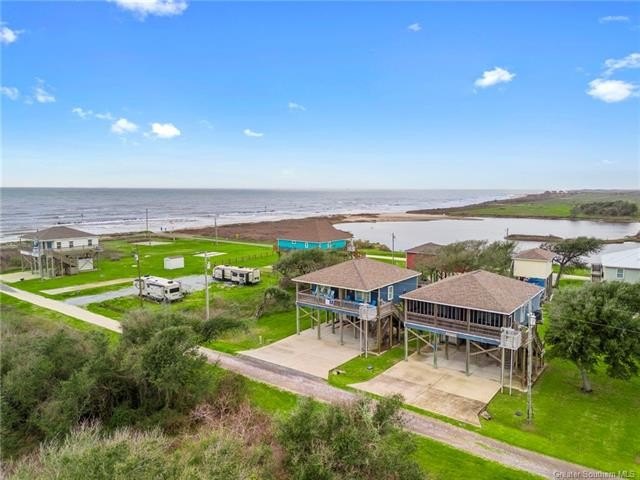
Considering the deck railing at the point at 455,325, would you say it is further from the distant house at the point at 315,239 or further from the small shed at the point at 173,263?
the small shed at the point at 173,263

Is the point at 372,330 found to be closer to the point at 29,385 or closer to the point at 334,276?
the point at 334,276

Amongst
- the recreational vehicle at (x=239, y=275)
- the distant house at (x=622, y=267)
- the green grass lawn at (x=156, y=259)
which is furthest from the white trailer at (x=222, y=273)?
the distant house at (x=622, y=267)

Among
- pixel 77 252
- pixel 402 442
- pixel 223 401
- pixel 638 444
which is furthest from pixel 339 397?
pixel 77 252

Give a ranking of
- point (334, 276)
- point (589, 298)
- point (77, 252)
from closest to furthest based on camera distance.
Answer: point (589, 298) < point (334, 276) < point (77, 252)

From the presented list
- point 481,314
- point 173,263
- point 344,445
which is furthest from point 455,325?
point 173,263

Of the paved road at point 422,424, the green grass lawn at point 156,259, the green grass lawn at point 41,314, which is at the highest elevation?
the green grass lawn at point 156,259

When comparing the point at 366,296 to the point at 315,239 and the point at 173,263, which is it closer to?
the point at 315,239
